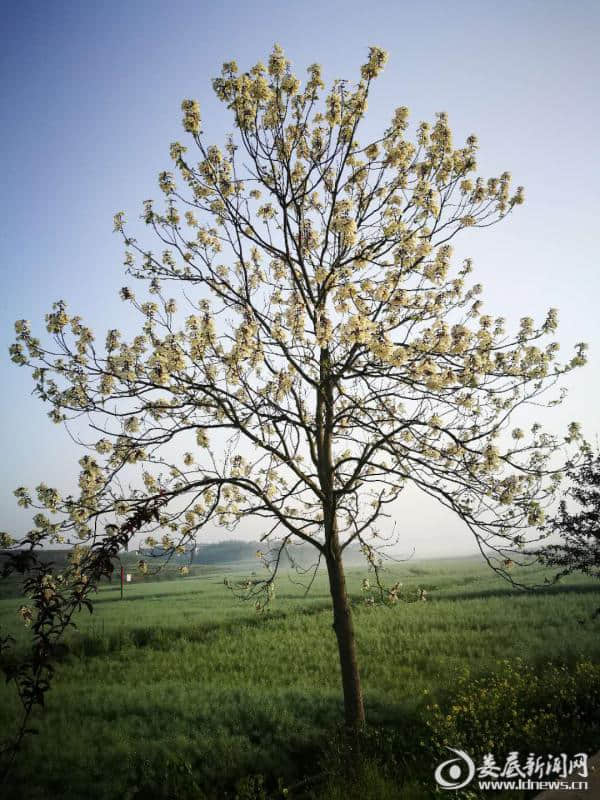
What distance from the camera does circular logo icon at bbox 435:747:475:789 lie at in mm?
6574

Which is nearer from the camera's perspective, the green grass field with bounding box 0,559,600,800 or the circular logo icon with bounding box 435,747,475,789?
the circular logo icon with bounding box 435,747,475,789

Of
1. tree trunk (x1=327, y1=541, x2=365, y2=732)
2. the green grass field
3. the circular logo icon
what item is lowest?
the green grass field

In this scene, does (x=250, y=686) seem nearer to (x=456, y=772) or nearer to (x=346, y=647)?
(x=346, y=647)

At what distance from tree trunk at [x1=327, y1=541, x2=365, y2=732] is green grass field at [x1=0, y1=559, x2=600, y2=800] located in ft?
2.77

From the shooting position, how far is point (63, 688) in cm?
1302

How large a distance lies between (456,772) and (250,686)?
6807mm

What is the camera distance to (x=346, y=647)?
7.88m

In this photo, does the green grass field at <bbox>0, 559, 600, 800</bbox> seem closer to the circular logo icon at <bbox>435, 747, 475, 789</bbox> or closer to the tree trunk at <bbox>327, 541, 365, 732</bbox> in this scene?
the circular logo icon at <bbox>435, 747, 475, 789</bbox>

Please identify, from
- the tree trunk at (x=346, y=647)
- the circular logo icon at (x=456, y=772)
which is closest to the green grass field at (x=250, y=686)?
the circular logo icon at (x=456, y=772)

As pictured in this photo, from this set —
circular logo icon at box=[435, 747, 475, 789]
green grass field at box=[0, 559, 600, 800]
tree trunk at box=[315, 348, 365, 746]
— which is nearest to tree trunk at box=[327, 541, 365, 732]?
tree trunk at box=[315, 348, 365, 746]

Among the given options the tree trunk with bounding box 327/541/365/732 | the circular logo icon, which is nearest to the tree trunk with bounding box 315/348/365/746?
the tree trunk with bounding box 327/541/365/732

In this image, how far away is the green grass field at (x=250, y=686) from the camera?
7.89m

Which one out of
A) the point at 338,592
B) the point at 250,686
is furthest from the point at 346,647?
the point at 250,686

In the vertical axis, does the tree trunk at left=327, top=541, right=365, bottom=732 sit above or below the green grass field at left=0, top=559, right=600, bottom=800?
above
